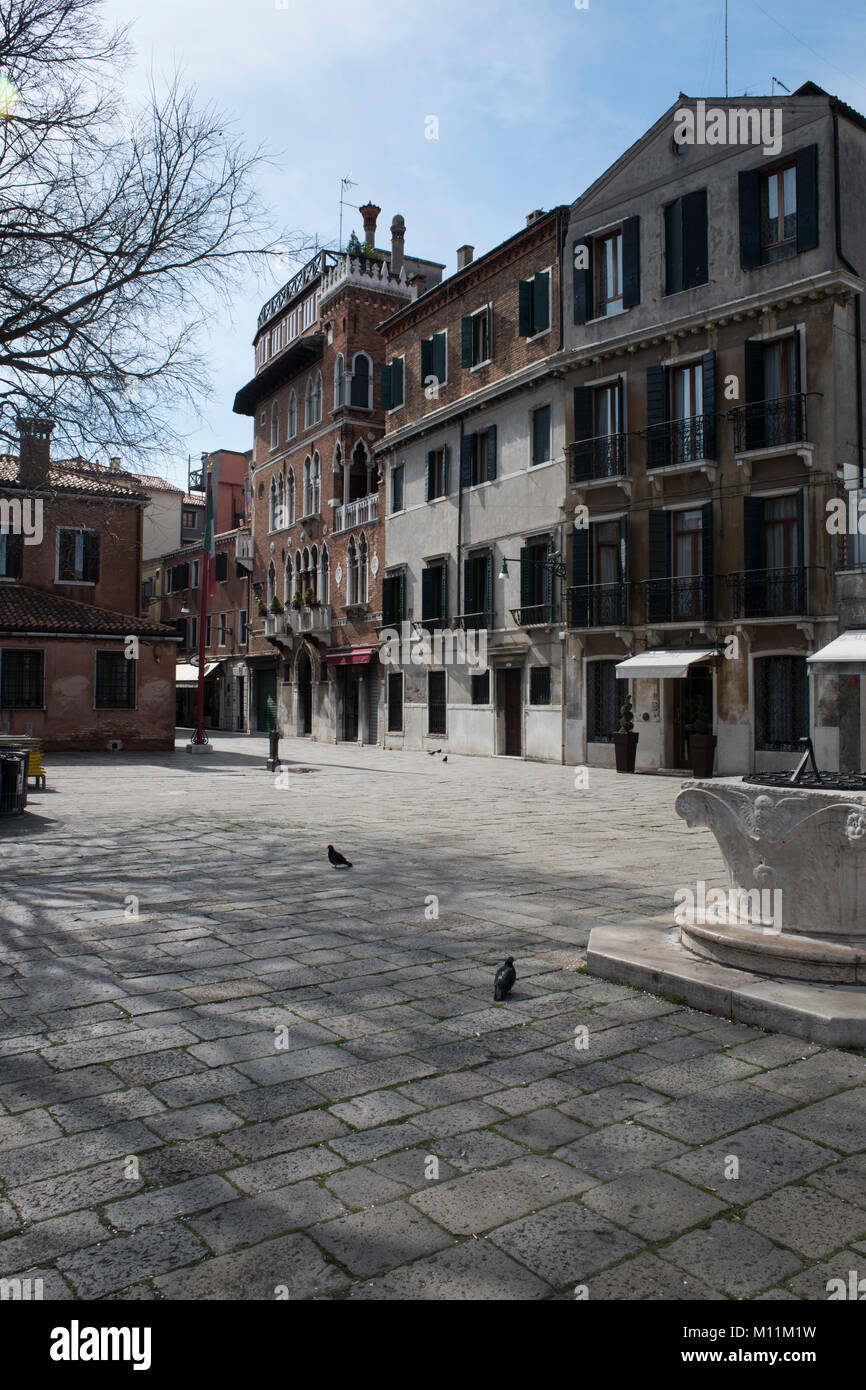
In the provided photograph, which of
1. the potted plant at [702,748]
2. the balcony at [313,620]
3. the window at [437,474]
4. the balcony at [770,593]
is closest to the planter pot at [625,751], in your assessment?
the potted plant at [702,748]

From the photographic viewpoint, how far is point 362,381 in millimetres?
33656

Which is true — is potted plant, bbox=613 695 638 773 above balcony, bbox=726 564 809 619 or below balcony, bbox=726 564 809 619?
below

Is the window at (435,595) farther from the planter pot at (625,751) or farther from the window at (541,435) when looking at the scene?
the planter pot at (625,751)

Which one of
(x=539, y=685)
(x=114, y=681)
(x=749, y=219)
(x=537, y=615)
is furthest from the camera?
(x=114, y=681)

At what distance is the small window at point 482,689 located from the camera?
84.7 ft

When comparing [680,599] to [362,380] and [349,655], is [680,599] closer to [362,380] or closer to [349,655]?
[349,655]

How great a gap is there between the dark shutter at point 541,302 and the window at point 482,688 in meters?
8.91

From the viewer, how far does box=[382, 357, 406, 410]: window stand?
30422 mm

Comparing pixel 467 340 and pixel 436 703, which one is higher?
pixel 467 340

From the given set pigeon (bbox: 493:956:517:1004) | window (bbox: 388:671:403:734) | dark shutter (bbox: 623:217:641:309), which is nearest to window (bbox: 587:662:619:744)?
dark shutter (bbox: 623:217:641:309)

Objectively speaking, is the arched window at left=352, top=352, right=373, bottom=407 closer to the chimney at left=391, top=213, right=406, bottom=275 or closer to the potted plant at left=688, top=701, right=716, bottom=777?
the chimney at left=391, top=213, right=406, bottom=275

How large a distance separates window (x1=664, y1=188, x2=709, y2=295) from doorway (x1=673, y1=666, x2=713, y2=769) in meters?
8.18

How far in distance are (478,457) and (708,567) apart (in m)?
9.26

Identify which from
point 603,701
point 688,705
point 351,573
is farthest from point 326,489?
point 688,705
